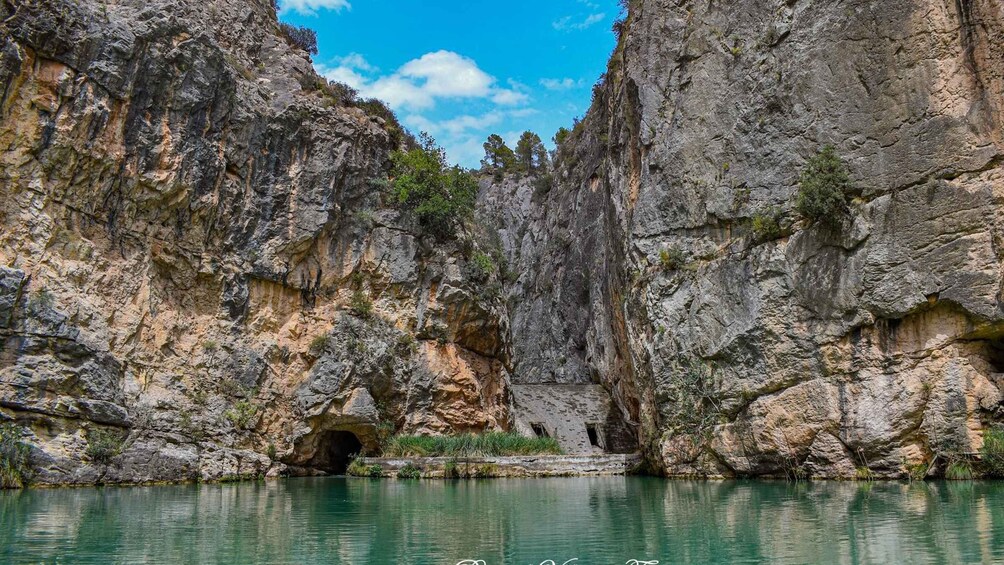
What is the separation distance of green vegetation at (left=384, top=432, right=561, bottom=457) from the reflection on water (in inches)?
351

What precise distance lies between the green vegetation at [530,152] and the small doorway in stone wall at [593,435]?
39049 mm

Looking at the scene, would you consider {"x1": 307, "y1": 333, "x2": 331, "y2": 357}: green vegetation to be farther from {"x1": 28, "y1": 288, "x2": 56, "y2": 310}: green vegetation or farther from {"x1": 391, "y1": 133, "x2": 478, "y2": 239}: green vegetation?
{"x1": 28, "y1": 288, "x2": 56, "y2": 310}: green vegetation

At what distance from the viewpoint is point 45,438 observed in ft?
75.7

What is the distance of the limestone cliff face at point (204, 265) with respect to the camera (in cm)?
2461

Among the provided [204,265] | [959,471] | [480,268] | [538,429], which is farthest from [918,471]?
[204,265]

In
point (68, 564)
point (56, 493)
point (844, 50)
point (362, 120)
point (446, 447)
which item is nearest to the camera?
point (68, 564)

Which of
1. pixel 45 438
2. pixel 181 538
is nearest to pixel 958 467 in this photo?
pixel 181 538

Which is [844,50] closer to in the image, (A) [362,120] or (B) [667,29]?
(B) [667,29]

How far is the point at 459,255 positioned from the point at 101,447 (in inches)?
728

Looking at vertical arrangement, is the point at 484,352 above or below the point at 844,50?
below

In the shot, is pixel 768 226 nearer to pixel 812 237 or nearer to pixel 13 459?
pixel 812 237

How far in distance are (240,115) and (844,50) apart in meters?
24.0

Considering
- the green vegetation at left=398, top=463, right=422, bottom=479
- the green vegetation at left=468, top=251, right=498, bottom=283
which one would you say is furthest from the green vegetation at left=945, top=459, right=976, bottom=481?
the green vegetation at left=468, top=251, right=498, bottom=283

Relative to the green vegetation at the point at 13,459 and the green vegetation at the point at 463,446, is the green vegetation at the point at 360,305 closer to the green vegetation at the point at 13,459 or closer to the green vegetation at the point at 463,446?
the green vegetation at the point at 463,446
